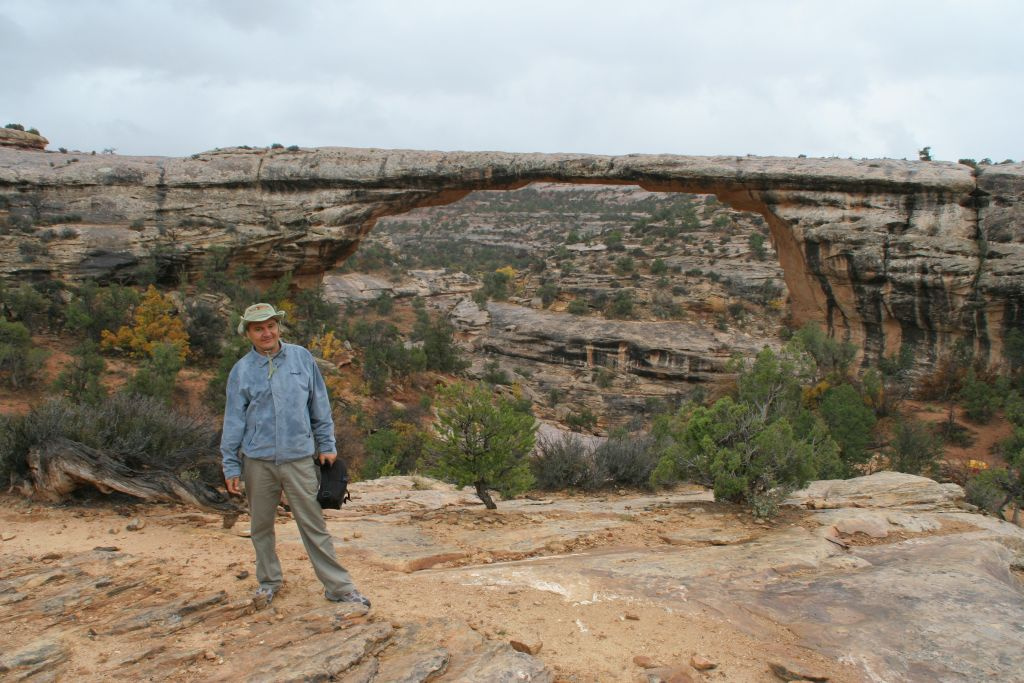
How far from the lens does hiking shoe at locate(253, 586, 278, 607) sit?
2977 millimetres

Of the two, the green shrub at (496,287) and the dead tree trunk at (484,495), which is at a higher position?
the green shrub at (496,287)

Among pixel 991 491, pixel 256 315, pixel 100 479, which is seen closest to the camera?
pixel 256 315

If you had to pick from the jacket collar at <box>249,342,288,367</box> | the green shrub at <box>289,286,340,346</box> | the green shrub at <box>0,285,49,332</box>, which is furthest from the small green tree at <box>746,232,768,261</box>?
the jacket collar at <box>249,342,288,367</box>

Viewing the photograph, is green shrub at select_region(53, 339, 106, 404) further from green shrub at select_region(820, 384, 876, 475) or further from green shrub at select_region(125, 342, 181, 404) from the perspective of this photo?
green shrub at select_region(820, 384, 876, 475)

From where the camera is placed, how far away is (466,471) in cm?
572

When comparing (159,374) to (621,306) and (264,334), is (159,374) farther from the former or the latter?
(621,306)

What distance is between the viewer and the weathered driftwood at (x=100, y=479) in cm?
439

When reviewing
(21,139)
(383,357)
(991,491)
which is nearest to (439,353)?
(383,357)

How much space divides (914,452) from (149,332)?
568 inches

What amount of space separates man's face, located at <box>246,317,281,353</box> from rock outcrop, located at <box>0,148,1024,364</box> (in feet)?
37.6

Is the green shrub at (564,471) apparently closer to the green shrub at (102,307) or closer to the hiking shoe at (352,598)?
the hiking shoe at (352,598)

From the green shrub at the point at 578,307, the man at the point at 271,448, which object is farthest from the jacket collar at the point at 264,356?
the green shrub at the point at 578,307

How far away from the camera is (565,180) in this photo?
14.0 metres

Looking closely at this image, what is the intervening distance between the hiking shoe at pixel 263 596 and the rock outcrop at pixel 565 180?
11.9 m
